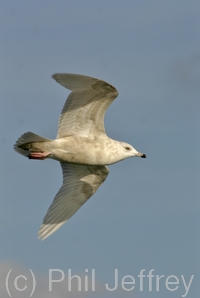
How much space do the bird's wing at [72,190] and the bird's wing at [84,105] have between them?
1.34m

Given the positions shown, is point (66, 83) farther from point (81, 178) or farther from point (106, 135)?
point (81, 178)

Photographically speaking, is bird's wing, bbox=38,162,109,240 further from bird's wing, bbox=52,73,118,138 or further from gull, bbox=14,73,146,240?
bird's wing, bbox=52,73,118,138

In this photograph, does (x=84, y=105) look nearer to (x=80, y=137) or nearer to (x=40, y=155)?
(x=80, y=137)

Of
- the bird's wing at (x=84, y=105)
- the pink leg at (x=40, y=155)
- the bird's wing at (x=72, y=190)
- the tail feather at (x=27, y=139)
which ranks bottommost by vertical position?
the bird's wing at (x=72, y=190)

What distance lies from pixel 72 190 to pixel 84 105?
8.05 ft

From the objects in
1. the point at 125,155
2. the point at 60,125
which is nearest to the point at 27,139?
the point at 60,125

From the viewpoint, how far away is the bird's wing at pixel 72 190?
20.5 m

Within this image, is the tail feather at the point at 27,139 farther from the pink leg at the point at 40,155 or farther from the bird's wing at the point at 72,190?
the bird's wing at the point at 72,190

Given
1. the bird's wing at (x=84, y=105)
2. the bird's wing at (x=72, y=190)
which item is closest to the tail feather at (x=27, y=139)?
the bird's wing at (x=84, y=105)

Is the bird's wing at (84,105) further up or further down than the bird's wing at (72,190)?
further up

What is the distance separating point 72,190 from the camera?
68.8ft

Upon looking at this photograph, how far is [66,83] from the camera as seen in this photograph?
1919 cm

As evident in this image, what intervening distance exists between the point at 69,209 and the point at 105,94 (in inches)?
122

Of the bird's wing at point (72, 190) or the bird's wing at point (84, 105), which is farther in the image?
the bird's wing at point (72, 190)
